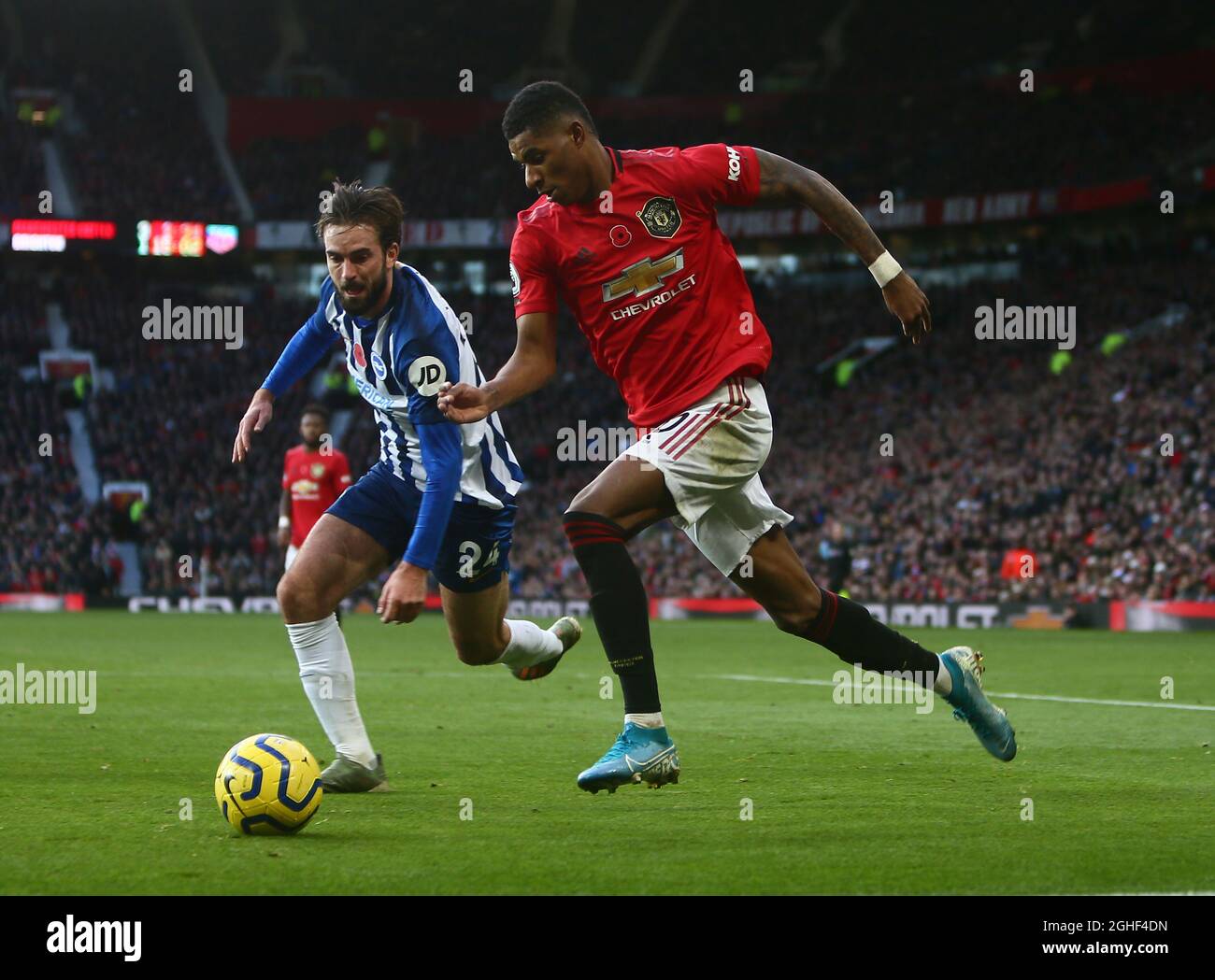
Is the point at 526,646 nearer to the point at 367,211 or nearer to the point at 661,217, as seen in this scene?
the point at 367,211

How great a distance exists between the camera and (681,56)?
4891cm

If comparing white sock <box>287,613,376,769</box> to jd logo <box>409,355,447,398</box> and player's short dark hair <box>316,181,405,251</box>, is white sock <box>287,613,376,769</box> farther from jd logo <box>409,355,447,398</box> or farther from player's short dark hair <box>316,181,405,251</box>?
player's short dark hair <box>316,181,405,251</box>

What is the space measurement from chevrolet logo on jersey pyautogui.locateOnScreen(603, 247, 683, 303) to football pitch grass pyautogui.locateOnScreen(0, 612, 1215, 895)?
197 cm

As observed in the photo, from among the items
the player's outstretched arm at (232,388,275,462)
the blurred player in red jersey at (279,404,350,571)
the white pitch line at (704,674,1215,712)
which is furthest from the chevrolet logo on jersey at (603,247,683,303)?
the blurred player in red jersey at (279,404,350,571)

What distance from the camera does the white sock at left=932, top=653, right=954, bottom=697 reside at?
262 inches

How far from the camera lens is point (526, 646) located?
7.86 metres

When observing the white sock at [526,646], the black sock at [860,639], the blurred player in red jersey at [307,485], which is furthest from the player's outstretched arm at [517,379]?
the blurred player in red jersey at [307,485]

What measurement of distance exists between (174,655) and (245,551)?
58.9 ft

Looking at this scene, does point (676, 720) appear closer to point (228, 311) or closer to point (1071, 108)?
point (1071, 108)

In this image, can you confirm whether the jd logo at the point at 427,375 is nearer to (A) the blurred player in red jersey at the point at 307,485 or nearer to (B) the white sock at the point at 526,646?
(B) the white sock at the point at 526,646

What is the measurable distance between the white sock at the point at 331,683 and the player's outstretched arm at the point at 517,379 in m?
1.23

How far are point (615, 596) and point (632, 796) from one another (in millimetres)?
1112
